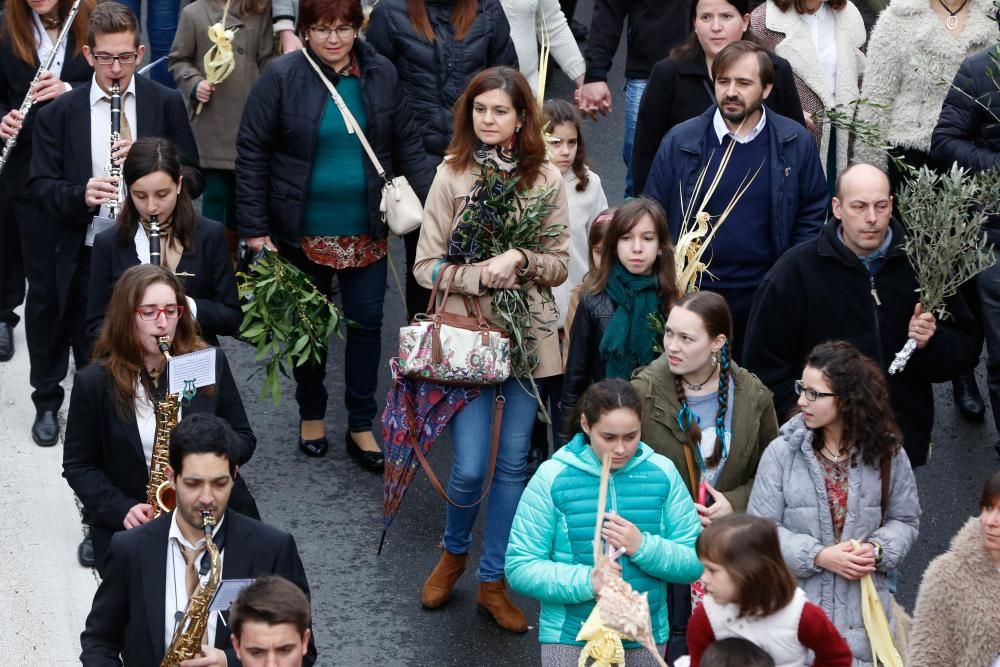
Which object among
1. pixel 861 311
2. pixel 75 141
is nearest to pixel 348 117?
pixel 75 141

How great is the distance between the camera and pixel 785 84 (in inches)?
321

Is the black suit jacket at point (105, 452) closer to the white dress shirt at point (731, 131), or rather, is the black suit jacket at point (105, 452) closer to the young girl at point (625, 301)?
the young girl at point (625, 301)

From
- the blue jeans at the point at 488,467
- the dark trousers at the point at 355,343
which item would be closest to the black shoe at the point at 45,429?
the dark trousers at the point at 355,343

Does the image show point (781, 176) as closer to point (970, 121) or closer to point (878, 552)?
point (970, 121)

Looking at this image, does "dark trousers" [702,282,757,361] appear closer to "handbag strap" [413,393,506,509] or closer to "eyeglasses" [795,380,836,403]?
"handbag strap" [413,393,506,509]

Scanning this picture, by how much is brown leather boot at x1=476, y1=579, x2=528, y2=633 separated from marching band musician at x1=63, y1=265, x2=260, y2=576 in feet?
4.95

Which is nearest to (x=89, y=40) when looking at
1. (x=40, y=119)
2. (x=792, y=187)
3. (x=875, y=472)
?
(x=40, y=119)

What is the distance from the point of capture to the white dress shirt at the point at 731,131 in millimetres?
7648

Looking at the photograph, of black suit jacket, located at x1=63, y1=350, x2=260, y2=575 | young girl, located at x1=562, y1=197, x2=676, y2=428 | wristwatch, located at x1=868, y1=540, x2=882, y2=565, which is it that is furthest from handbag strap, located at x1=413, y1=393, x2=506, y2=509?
wristwatch, located at x1=868, y1=540, x2=882, y2=565

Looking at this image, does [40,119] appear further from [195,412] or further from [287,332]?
[195,412]

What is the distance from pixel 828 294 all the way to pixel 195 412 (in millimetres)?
2599

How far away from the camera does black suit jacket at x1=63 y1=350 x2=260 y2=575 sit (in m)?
6.02

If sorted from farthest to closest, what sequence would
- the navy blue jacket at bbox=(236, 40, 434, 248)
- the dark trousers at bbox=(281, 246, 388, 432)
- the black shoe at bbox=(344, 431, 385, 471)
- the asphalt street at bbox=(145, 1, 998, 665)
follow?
the black shoe at bbox=(344, 431, 385, 471)
the dark trousers at bbox=(281, 246, 388, 432)
the navy blue jacket at bbox=(236, 40, 434, 248)
the asphalt street at bbox=(145, 1, 998, 665)

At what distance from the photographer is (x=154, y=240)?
272 inches
